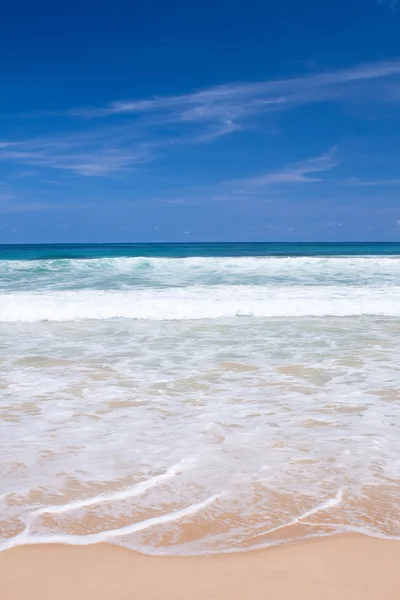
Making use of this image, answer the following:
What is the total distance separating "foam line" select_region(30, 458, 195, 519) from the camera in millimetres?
2688

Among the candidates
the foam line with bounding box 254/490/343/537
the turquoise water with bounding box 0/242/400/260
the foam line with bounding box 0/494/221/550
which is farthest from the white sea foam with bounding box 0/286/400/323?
the turquoise water with bounding box 0/242/400/260

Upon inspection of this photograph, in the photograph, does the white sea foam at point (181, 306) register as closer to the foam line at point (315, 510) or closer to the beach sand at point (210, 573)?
the foam line at point (315, 510)

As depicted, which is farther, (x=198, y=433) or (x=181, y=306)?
(x=181, y=306)

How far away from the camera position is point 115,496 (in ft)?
9.33

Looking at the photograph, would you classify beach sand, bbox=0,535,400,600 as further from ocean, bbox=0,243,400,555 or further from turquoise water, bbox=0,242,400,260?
turquoise water, bbox=0,242,400,260

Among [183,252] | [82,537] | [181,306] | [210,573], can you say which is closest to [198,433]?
[82,537]

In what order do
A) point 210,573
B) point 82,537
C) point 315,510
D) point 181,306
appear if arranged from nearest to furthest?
point 210,573
point 82,537
point 315,510
point 181,306

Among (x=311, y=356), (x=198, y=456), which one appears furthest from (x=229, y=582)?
(x=311, y=356)

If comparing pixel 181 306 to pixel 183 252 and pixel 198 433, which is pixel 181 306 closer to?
pixel 198 433

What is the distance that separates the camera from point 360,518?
8.53ft

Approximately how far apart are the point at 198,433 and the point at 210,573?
1707 mm

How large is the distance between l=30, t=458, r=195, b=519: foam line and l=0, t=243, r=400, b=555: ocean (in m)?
0.01

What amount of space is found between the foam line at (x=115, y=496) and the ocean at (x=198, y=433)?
0.4 inches

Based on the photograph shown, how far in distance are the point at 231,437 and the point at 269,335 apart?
14.7 feet
